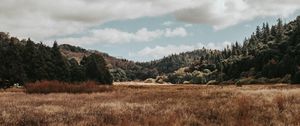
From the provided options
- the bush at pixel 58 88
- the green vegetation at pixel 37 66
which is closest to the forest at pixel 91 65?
the green vegetation at pixel 37 66

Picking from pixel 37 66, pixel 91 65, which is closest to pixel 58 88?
pixel 37 66

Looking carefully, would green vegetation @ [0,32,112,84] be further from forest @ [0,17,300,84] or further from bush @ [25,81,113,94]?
bush @ [25,81,113,94]

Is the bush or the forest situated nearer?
the bush

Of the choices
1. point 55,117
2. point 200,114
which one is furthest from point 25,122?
point 200,114

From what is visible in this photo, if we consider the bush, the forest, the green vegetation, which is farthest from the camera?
the forest

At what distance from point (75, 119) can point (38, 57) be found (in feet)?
315

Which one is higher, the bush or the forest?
the forest

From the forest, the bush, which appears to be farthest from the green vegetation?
the bush

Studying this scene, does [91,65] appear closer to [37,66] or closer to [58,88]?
[37,66]

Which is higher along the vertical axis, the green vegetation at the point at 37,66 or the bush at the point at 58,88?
the green vegetation at the point at 37,66

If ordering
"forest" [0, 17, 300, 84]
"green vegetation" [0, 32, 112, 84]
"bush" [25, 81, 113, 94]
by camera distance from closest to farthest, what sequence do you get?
"bush" [25, 81, 113, 94] → "green vegetation" [0, 32, 112, 84] → "forest" [0, 17, 300, 84]

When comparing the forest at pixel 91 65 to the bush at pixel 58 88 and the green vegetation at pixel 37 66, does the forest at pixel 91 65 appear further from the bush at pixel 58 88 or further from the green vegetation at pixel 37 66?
the bush at pixel 58 88

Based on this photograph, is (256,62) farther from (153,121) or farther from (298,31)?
(153,121)

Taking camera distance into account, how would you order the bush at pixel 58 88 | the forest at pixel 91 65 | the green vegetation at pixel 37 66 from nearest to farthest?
the bush at pixel 58 88
the green vegetation at pixel 37 66
the forest at pixel 91 65
